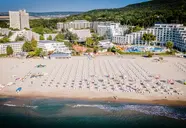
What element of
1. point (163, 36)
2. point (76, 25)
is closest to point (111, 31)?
point (163, 36)

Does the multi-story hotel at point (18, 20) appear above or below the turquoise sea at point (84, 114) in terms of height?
above

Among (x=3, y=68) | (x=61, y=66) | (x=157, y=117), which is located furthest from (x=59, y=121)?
(x=3, y=68)

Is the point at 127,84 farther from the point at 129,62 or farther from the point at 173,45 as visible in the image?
the point at 173,45

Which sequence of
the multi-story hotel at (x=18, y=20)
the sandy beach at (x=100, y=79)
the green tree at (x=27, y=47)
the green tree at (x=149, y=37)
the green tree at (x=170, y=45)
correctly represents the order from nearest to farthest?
the sandy beach at (x=100, y=79) → the green tree at (x=170, y=45) → the green tree at (x=27, y=47) → the green tree at (x=149, y=37) → the multi-story hotel at (x=18, y=20)

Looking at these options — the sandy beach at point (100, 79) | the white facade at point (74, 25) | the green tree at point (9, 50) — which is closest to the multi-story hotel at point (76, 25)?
the white facade at point (74, 25)

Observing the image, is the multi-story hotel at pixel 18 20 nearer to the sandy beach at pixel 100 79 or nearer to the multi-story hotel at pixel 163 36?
the multi-story hotel at pixel 163 36

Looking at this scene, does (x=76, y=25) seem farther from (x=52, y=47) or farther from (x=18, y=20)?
(x=52, y=47)
